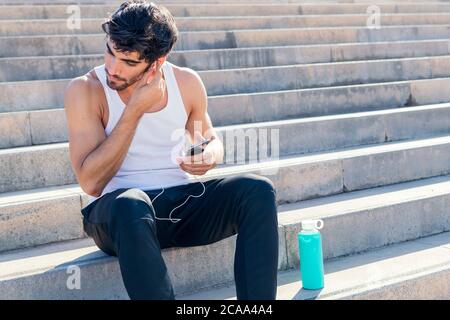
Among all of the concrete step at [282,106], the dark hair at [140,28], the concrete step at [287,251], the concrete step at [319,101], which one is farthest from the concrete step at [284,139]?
the dark hair at [140,28]

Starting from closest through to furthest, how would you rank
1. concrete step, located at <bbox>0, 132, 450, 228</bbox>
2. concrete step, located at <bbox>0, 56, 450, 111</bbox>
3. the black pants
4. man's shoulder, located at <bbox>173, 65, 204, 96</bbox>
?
1. the black pants
2. man's shoulder, located at <bbox>173, 65, 204, 96</bbox>
3. concrete step, located at <bbox>0, 132, 450, 228</bbox>
4. concrete step, located at <bbox>0, 56, 450, 111</bbox>

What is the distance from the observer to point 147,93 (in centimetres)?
289

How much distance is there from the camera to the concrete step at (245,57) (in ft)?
15.4

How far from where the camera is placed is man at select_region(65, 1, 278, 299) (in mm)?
2633

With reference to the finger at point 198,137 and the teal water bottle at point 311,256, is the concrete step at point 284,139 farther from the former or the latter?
the teal water bottle at point 311,256

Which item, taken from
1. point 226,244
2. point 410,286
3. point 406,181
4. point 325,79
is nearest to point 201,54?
point 325,79

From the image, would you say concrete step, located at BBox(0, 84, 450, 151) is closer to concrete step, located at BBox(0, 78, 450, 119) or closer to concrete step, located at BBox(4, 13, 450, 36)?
→ concrete step, located at BBox(0, 78, 450, 119)

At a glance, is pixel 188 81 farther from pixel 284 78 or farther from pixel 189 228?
pixel 284 78

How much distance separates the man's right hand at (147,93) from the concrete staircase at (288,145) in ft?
2.17

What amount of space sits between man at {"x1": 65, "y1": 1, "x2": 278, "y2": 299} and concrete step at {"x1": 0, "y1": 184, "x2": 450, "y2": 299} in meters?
0.15

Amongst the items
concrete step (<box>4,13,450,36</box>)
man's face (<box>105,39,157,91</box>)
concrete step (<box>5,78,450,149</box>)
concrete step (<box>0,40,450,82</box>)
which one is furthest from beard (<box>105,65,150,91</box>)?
concrete step (<box>4,13,450,36</box>)

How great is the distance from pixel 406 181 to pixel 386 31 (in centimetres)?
309
